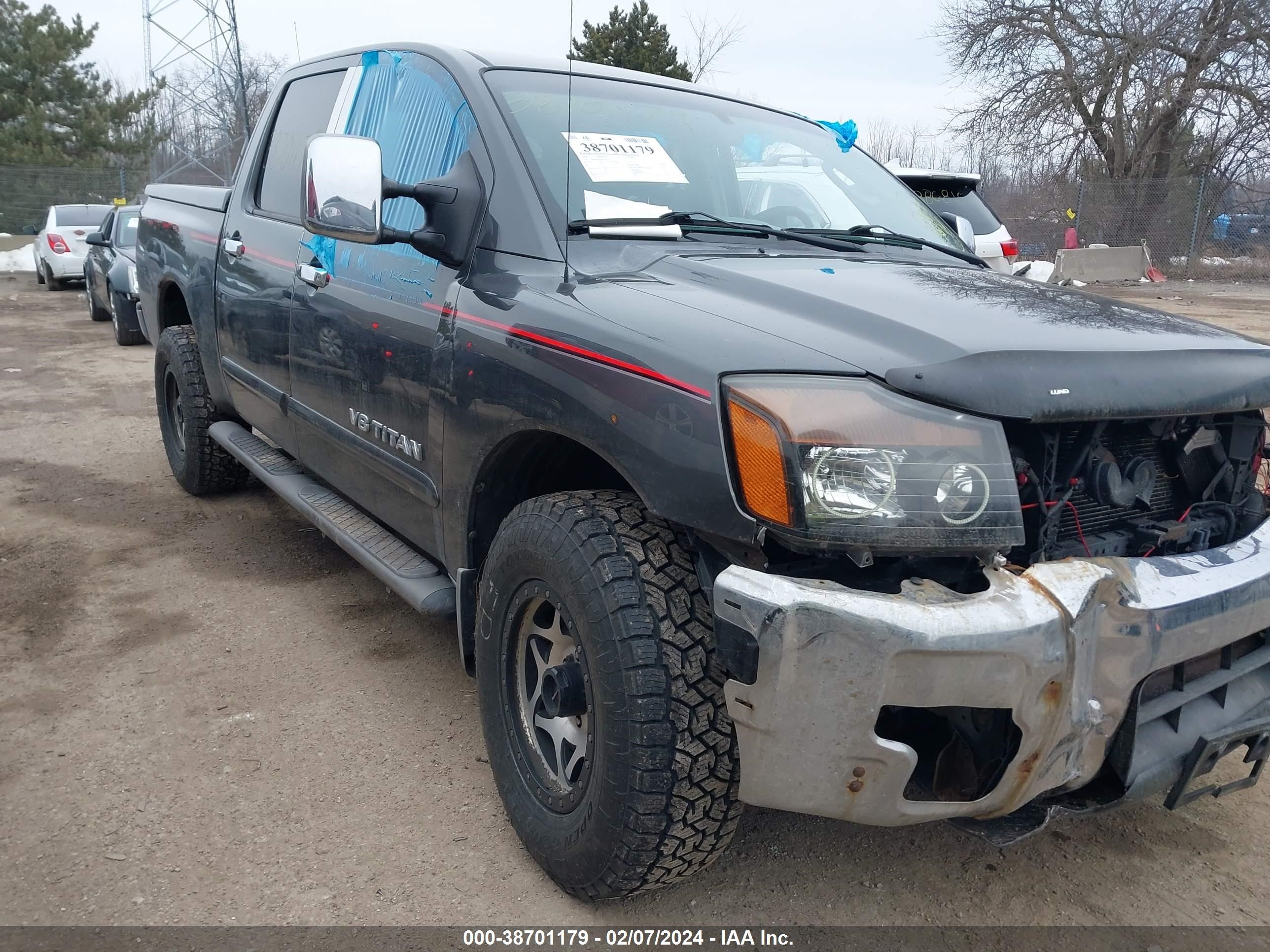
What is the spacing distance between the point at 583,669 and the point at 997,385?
971 millimetres

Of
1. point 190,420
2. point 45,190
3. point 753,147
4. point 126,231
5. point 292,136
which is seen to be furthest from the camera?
point 45,190

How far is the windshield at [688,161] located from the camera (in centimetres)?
262

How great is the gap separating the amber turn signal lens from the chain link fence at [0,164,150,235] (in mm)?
29980

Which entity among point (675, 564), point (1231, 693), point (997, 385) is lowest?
point (1231, 693)

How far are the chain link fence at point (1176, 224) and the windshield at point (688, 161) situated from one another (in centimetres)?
1927

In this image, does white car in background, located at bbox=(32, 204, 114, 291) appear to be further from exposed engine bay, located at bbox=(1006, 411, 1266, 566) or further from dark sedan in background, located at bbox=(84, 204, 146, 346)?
exposed engine bay, located at bbox=(1006, 411, 1266, 566)

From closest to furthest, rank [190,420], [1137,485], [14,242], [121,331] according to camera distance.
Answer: [1137,485]
[190,420]
[121,331]
[14,242]

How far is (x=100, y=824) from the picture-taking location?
2.44 m

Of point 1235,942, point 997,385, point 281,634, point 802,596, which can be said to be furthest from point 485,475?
point 1235,942

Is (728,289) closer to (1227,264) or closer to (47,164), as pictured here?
(1227,264)

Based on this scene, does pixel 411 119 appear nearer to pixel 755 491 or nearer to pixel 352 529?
pixel 352 529

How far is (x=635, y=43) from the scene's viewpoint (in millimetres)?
22703

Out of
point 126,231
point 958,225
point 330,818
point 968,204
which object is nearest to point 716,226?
point 958,225

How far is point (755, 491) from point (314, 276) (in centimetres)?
208
